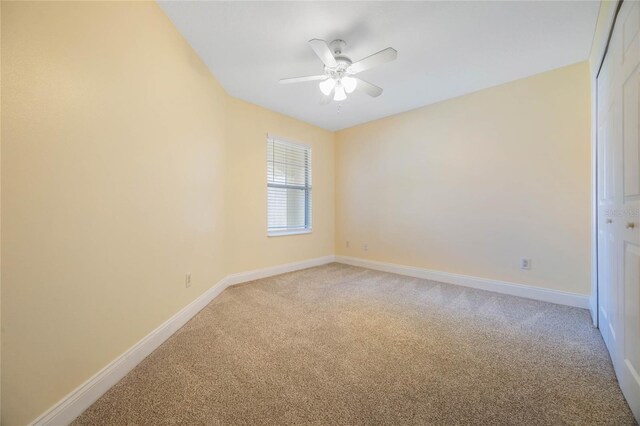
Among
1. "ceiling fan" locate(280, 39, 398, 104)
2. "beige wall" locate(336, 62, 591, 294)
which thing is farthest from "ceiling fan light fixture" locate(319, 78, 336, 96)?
"beige wall" locate(336, 62, 591, 294)

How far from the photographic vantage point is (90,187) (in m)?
1.28

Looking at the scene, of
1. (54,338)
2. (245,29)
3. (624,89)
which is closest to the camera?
(54,338)

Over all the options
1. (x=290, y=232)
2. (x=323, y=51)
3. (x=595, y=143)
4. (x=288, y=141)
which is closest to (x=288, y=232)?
(x=290, y=232)

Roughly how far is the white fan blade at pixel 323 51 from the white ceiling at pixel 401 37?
22cm

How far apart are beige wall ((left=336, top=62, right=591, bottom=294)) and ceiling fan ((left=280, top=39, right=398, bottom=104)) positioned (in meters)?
1.48

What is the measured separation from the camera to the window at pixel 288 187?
A: 150 inches

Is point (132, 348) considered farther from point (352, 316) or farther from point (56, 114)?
point (352, 316)

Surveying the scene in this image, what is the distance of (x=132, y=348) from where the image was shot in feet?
5.12

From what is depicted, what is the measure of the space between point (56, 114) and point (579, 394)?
2.94m

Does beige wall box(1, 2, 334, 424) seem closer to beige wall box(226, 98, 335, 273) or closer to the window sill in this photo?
beige wall box(226, 98, 335, 273)

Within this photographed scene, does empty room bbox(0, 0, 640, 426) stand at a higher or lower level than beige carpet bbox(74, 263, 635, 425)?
higher

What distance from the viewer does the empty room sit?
3.69ft

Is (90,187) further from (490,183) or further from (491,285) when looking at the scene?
(491,285)

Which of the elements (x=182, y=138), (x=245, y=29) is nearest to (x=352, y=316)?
(x=182, y=138)
